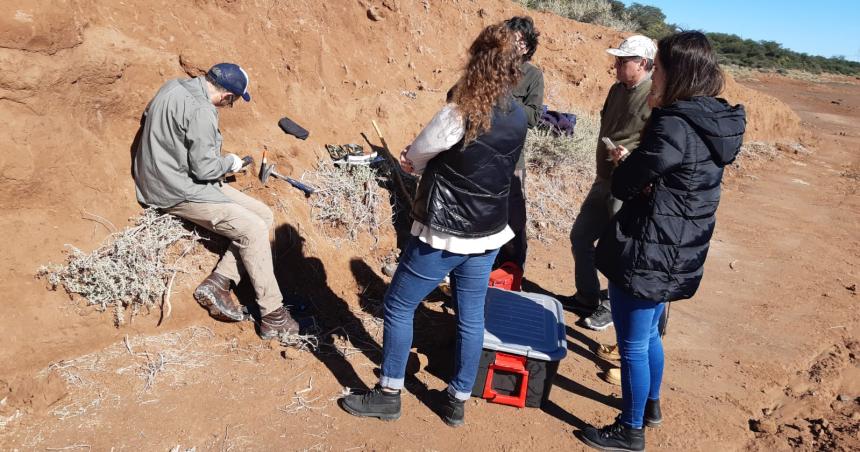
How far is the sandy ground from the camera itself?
350 centimetres

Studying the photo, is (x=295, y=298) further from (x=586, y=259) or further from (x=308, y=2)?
(x=308, y=2)

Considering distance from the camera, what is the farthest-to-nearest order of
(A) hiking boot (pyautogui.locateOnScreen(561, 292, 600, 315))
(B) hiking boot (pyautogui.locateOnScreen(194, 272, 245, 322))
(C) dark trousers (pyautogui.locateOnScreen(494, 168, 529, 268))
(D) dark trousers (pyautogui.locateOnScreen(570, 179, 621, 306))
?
(A) hiking boot (pyautogui.locateOnScreen(561, 292, 600, 315)) → (C) dark trousers (pyautogui.locateOnScreen(494, 168, 529, 268)) → (D) dark trousers (pyautogui.locateOnScreen(570, 179, 621, 306)) → (B) hiking boot (pyautogui.locateOnScreen(194, 272, 245, 322))

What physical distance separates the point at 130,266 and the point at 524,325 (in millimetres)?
2473

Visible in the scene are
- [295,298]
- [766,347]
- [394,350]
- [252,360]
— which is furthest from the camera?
[766,347]

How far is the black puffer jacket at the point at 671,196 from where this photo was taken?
2879mm

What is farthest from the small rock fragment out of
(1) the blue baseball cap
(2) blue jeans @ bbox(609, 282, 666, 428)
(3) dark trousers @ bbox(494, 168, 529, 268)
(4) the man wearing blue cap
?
(2) blue jeans @ bbox(609, 282, 666, 428)

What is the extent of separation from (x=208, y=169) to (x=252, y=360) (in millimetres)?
1207

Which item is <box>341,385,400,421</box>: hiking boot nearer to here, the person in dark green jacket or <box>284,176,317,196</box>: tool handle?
the person in dark green jacket

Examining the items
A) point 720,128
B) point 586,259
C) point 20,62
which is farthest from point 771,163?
point 20,62

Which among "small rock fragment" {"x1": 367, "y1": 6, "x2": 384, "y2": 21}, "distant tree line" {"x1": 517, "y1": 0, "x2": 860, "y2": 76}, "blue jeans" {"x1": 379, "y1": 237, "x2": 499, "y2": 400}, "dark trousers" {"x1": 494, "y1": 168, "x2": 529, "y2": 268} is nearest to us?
"blue jeans" {"x1": 379, "y1": 237, "x2": 499, "y2": 400}

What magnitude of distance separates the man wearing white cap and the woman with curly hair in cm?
158

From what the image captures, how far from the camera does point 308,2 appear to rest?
639 cm

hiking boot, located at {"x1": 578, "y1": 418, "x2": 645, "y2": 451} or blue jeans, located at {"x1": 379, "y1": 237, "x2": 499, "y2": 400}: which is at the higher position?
blue jeans, located at {"x1": 379, "y1": 237, "x2": 499, "y2": 400}

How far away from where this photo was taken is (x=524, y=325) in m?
4.09
